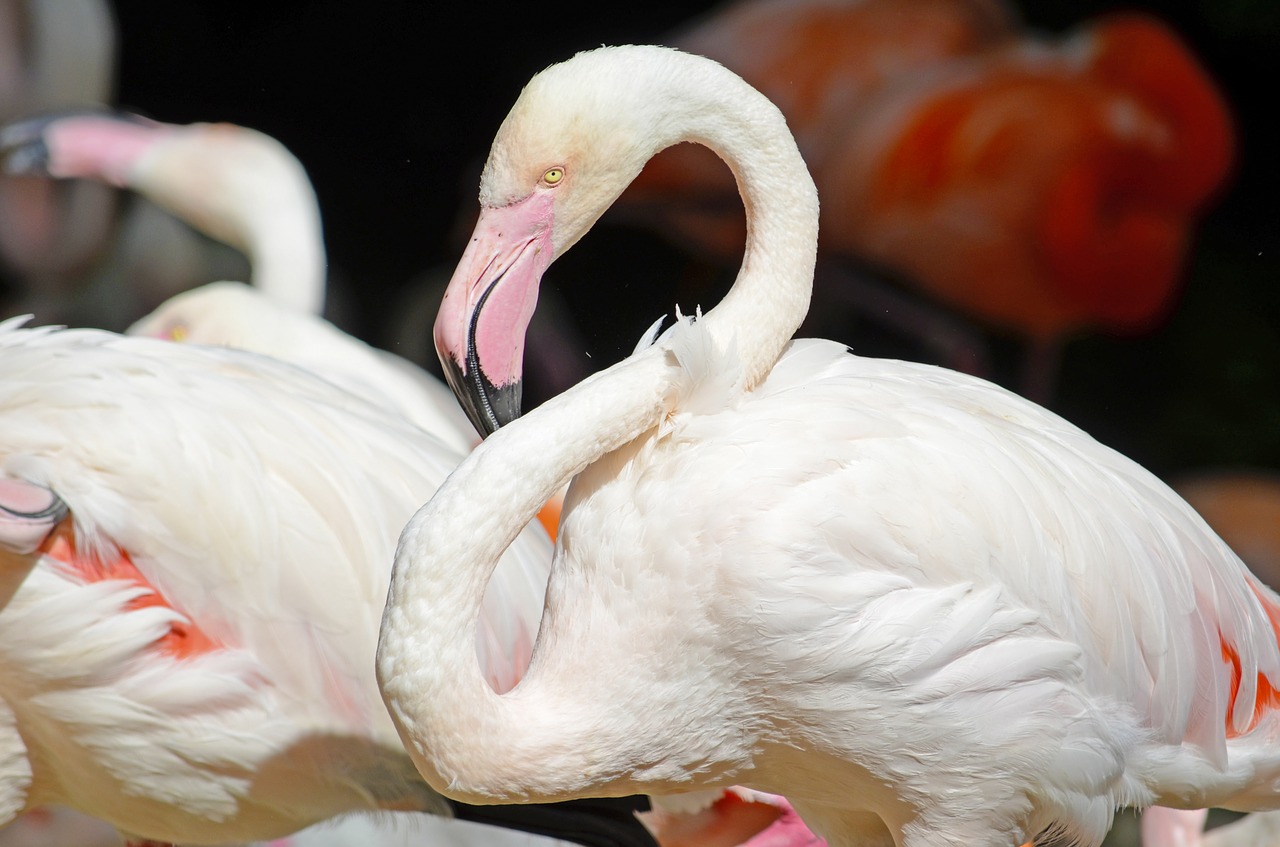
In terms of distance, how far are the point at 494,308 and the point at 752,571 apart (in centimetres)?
43

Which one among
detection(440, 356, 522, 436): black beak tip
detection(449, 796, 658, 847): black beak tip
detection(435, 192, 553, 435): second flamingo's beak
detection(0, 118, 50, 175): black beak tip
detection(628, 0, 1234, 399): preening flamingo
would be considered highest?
detection(435, 192, 553, 435): second flamingo's beak

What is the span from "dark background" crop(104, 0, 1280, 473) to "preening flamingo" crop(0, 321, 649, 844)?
141 centimetres

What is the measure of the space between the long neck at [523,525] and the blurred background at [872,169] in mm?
1553

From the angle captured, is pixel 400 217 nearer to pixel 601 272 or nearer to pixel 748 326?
pixel 601 272

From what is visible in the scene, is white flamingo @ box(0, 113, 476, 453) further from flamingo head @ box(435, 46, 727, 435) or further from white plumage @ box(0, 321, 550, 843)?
flamingo head @ box(435, 46, 727, 435)

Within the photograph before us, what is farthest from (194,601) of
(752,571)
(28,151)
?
(28,151)

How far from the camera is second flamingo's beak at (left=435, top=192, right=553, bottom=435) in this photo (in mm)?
1581

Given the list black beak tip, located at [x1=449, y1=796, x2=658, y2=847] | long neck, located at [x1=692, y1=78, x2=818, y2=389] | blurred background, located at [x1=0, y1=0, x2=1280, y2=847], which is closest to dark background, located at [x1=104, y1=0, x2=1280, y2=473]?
blurred background, located at [x1=0, y1=0, x2=1280, y2=847]

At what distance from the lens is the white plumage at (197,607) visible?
1.79 m

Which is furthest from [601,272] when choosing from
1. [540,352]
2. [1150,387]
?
[1150,387]

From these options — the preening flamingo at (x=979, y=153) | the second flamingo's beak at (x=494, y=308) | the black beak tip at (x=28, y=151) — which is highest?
the second flamingo's beak at (x=494, y=308)

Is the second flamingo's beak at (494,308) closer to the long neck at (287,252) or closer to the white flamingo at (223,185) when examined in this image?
the white flamingo at (223,185)

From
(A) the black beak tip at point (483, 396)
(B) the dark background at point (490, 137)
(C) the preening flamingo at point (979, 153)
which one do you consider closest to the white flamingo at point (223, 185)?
(B) the dark background at point (490, 137)

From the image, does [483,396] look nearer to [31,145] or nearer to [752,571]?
[752,571]
